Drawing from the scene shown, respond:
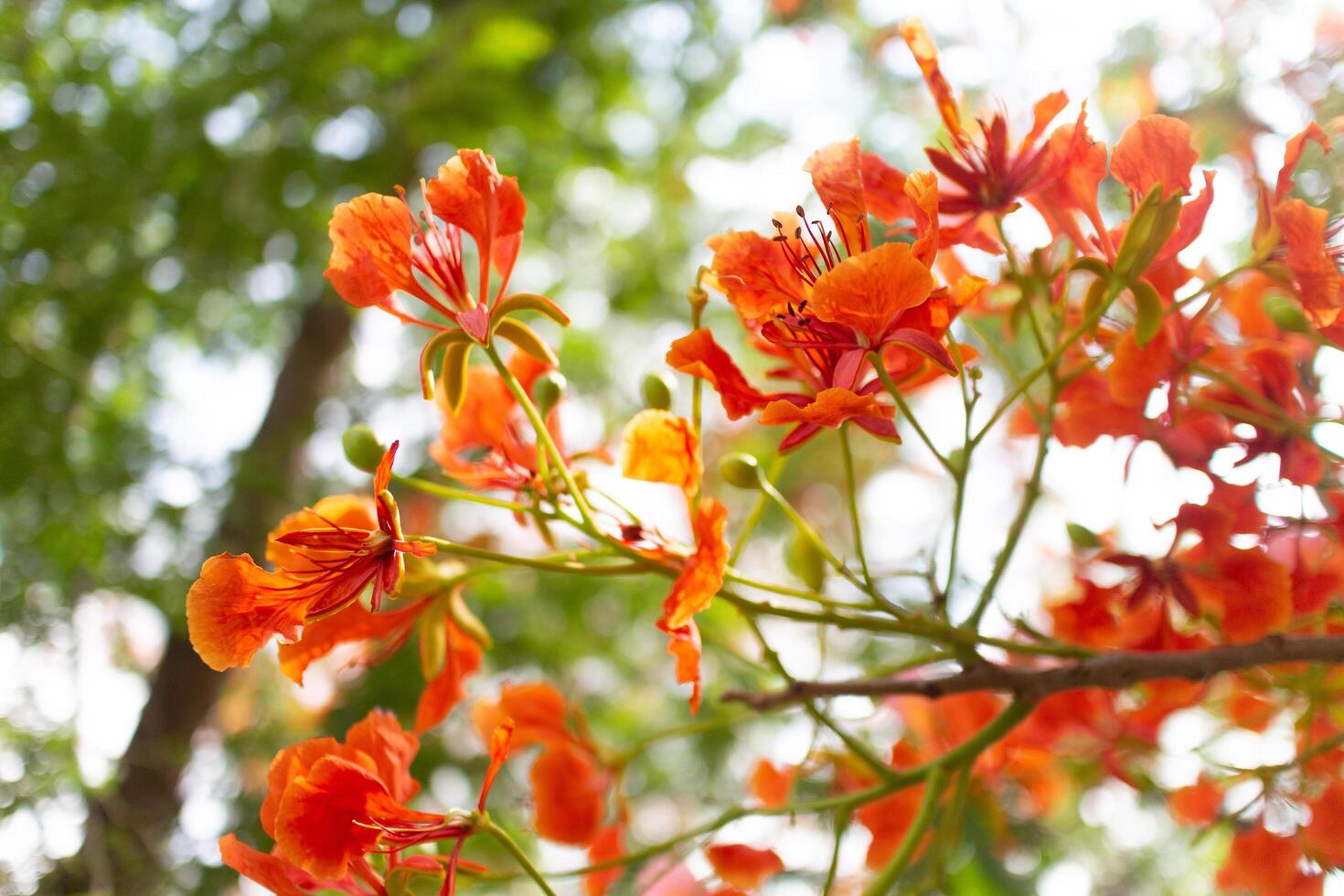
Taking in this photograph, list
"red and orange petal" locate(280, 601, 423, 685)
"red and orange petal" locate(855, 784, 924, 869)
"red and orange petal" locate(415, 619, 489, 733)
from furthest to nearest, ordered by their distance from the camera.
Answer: "red and orange petal" locate(855, 784, 924, 869) < "red and orange petal" locate(415, 619, 489, 733) < "red and orange petal" locate(280, 601, 423, 685)

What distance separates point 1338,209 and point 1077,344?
0.24 meters

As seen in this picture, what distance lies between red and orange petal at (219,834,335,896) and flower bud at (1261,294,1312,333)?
30.3 inches

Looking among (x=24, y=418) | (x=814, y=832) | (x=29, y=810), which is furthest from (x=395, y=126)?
(x=814, y=832)

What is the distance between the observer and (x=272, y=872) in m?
0.68

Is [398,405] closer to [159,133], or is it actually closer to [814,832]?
[159,133]

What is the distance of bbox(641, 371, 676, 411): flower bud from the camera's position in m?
0.80

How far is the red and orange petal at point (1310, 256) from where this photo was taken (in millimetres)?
684

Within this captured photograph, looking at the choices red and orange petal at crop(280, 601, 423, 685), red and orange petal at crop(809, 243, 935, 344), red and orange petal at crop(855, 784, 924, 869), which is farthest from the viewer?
red and orange petal at crop(855, 784, 924, 869)

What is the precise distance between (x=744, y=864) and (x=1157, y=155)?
65 cm

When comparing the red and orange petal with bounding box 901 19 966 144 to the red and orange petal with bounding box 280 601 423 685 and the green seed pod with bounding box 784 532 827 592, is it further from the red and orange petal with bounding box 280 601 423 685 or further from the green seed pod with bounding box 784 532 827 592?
the red and orange petal with bounding box 280 601 423 685

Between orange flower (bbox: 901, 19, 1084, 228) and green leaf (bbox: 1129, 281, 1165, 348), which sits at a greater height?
orange flower (bbox: 901, 19, 1084, 228)

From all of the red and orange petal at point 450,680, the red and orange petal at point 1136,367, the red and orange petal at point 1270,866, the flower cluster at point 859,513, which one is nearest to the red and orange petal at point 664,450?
the flower cluster at point 859,513

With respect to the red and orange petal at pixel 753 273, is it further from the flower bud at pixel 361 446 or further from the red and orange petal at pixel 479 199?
the flower bud at pixel 361 446

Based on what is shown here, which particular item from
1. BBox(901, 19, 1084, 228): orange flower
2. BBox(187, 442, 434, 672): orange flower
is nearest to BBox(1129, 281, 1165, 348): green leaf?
BBox(901, 19, 1084, 228): orange flower
